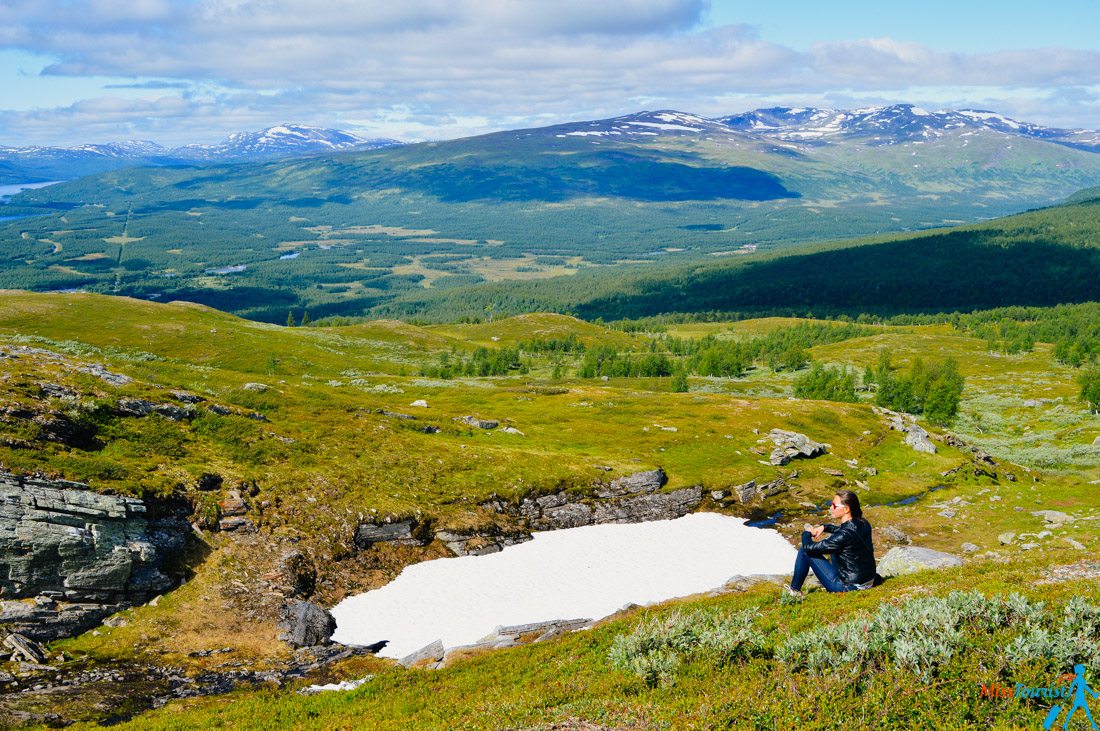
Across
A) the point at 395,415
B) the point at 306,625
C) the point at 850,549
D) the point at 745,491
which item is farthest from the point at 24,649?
A: the point at 745,491

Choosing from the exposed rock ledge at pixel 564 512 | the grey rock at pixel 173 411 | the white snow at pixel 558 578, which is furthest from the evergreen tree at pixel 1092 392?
the grey rock at pixel 173 411

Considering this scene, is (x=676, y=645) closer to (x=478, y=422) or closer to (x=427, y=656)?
(x=427, y=656)

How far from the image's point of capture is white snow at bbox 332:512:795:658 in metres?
38.9

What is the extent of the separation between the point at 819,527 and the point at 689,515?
40.7m

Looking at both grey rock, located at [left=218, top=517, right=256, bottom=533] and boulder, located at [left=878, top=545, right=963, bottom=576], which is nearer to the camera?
boulder, located at [left=878, top=545, right=963, bottom=576]

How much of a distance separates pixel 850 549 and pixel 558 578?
26.6 metres

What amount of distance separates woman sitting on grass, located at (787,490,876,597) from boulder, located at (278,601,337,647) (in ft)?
83.3

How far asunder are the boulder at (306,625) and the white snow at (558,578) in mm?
776

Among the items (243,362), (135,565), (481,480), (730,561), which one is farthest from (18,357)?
(243,362)

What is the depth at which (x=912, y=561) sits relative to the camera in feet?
112

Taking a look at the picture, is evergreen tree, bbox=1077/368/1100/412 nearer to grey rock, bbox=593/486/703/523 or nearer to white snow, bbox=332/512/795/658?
grey rock, bbox=593/486/703/523

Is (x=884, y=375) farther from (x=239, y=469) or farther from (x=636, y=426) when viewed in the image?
(x=239, y=469)

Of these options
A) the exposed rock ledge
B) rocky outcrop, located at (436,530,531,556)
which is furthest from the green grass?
rocky outcrop, located at (436,530,531,556)

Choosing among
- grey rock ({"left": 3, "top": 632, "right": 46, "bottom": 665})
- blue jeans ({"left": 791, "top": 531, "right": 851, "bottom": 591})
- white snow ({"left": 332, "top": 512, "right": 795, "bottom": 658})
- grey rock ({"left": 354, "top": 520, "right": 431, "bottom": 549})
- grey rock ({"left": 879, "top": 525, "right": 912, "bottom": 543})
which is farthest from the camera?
grey rock ({"left": 879, "top": 525, "right": 912, "bottom": 543})
